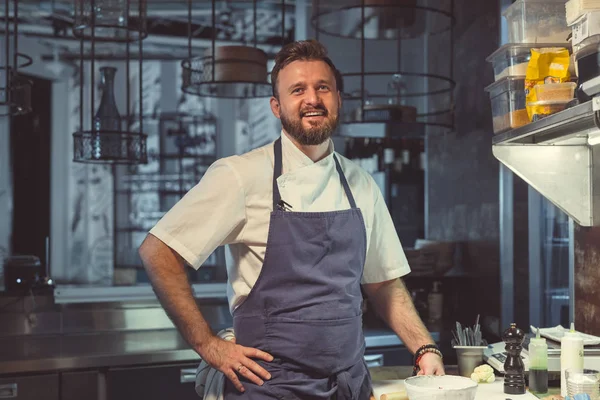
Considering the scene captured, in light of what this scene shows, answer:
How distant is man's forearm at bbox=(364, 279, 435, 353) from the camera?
7.50ft

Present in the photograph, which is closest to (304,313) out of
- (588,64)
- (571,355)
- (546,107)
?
(571,355)

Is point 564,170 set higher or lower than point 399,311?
higher

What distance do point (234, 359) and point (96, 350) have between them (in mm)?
1526

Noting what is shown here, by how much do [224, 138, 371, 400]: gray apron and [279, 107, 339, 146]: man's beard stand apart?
0.44ft

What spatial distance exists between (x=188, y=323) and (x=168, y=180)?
22.3 ft

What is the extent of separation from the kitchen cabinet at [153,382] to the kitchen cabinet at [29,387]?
24cm

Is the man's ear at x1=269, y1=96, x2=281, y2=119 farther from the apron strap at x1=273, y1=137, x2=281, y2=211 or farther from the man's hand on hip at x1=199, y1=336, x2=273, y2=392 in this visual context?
the man's hand on hip at x1=199, y1=336, x2=273, y2=392

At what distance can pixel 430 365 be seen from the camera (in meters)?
2.14

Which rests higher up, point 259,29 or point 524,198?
point 259,29

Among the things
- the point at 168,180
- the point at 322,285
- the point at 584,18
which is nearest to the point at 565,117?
the point at 584,18

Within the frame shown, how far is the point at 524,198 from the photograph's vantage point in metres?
3.52

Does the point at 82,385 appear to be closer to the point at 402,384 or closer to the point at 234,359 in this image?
the point at 234,359

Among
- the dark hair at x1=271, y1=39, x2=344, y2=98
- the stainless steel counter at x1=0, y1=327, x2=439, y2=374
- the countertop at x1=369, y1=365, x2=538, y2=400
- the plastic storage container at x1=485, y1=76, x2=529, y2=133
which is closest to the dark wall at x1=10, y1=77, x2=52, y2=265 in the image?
the stainless steel counter at x1=0, y1=327, x2=439, y2=374

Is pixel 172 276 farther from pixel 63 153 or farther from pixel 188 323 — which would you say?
pixel 63 153
